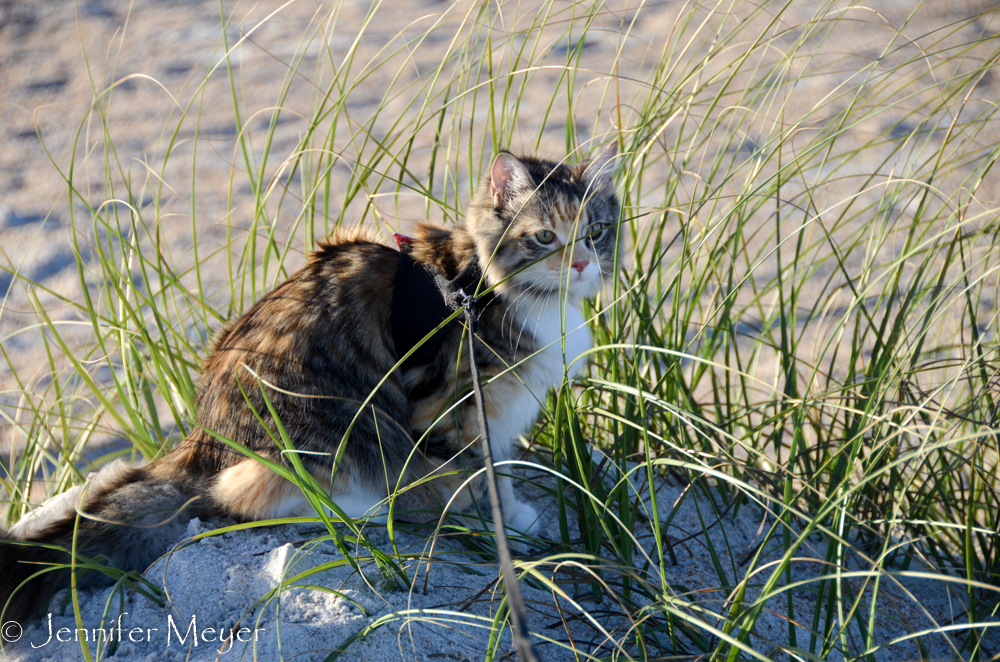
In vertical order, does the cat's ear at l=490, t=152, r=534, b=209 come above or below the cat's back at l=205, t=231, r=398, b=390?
above

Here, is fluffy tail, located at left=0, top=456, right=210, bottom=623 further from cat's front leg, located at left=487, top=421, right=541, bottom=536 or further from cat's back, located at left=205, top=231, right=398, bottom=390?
cat's front leg, located at left=487, top=421, right=541, bottom=536

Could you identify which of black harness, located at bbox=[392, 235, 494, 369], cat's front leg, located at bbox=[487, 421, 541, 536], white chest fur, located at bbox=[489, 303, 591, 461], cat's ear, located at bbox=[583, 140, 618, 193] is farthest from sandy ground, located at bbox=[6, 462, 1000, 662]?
cat's ear, located at bbox=[583, 140, 618, 193]

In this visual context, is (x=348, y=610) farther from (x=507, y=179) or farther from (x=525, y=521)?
(x=507, y=179)

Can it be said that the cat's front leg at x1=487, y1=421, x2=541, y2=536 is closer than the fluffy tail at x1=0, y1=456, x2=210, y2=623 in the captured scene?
No

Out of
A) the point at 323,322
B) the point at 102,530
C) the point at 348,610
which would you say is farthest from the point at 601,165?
the point at 102,530

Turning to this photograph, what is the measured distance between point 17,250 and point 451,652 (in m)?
3.07

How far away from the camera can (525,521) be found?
Answer: 1.76m

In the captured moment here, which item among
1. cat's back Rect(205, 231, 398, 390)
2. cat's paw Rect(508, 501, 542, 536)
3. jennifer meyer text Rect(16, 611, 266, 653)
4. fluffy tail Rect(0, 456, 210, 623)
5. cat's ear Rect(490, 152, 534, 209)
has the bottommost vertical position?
cat's paw Rect(508, 501, 542, 536)

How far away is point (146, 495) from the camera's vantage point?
1470 mm

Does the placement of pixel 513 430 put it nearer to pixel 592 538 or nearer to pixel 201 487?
pixel 592 538

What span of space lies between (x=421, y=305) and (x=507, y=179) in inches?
15.2

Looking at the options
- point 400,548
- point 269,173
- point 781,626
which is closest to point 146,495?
point 400,548

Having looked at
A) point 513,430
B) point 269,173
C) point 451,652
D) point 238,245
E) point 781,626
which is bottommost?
point 781,626

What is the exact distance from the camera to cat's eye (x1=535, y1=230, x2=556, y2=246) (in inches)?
69.2
